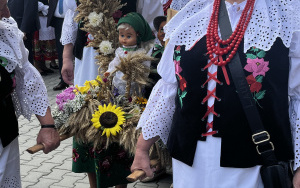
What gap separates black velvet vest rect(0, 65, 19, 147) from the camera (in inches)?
107

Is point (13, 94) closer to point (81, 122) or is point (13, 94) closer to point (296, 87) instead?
point (81, 122)

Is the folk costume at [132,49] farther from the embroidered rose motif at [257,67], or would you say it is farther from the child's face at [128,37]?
the embroidered rose motif at [257,67]

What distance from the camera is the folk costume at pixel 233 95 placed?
215 cm

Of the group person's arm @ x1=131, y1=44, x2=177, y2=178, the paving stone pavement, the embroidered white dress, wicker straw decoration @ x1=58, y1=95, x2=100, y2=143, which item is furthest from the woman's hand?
the paving stone pavement

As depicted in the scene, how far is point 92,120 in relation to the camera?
137 inches

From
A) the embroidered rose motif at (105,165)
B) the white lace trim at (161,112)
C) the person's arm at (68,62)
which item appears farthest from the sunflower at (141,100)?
the white lace trim at (161,112)

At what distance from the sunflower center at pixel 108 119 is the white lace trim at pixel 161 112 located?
3.34ft

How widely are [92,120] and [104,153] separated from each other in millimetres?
341

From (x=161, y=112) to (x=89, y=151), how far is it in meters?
1.56

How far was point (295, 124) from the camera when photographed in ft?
7.16

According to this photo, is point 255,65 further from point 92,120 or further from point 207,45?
point 92,120

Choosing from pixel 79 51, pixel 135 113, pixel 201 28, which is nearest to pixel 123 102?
pixel 135 113

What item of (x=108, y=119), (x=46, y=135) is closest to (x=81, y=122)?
(x=108, y=119)

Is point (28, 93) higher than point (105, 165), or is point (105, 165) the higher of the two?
point (28, 93)
